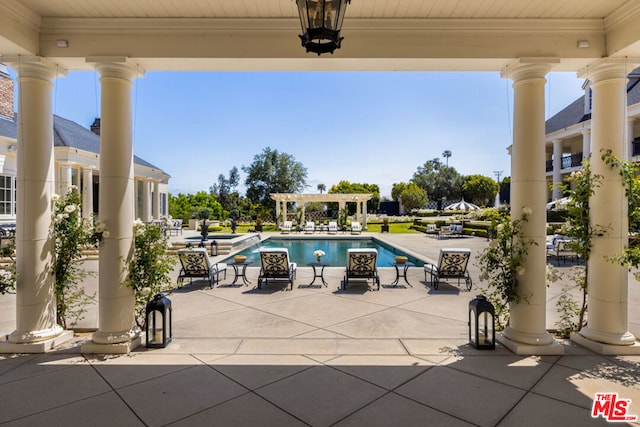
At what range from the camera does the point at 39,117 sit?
424cm

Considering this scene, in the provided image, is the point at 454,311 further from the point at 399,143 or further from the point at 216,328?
the point at 399,143

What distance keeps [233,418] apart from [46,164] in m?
3.98

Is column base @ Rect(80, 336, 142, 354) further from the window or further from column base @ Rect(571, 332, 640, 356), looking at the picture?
the window

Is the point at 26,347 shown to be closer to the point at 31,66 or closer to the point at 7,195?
the point at 31,66

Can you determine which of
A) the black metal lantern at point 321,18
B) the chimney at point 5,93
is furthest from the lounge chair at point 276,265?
the chimney at point 5,93

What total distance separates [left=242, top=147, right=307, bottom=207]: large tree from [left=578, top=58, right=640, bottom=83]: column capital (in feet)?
134

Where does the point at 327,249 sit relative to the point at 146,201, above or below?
below

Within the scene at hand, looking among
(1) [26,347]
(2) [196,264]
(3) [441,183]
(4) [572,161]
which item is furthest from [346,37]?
(3) [441,183]

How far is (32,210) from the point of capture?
4.20m

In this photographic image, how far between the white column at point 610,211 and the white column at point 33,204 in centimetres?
711

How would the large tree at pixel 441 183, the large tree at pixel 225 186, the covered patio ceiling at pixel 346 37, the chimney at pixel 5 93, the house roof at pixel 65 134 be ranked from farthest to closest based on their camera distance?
the large tree at pixel 441 183, the large tree at pixel 225 186, the chimney at pixel 5 93, the house roof at pixel 65 134, the covered patio ceiling at pixel 346 37

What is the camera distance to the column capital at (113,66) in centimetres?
409

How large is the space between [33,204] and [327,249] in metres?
14.0

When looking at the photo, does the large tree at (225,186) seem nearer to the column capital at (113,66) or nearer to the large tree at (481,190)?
the large tree at (481,190)
